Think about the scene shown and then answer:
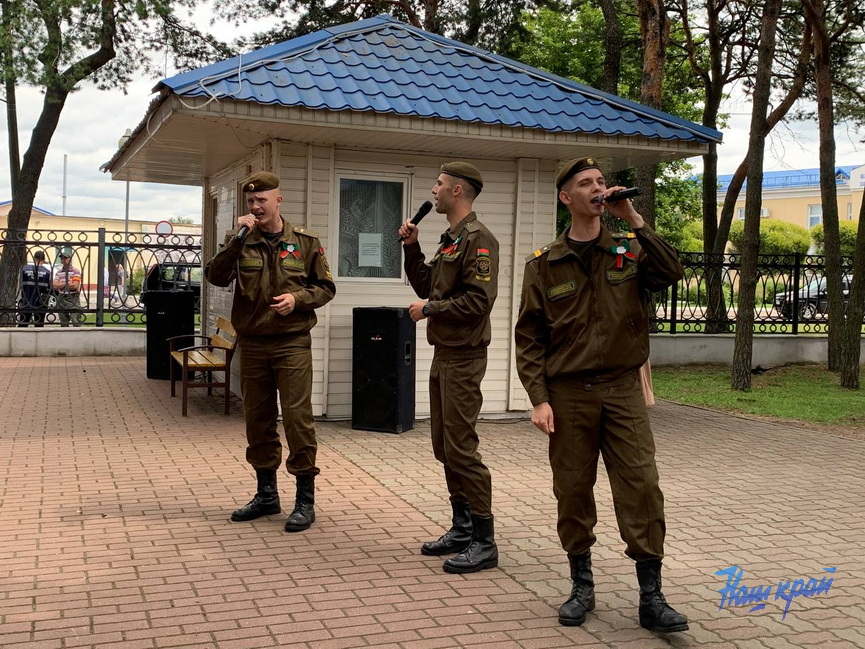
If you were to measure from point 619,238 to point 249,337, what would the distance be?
259 centimetres

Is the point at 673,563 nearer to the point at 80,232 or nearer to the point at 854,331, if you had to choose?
the point at 854,331

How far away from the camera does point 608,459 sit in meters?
4.34

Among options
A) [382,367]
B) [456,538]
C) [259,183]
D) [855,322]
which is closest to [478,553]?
[456,538]

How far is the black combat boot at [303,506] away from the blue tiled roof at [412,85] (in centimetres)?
373

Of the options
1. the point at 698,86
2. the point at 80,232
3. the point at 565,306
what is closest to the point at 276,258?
the point at 565,306

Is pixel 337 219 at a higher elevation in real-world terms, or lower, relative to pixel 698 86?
lower

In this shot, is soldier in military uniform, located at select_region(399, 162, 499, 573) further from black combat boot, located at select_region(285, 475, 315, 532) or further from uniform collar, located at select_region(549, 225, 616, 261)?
black combat boot, located at select_region(285, 475, 315, 532)

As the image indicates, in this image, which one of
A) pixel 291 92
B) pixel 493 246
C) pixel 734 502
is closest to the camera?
pixel 493 246

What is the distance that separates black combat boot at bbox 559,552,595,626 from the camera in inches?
170

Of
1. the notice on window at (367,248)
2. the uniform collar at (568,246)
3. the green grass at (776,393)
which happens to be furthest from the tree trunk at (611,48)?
the uniform collar at (568,246)

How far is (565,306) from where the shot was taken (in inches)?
171

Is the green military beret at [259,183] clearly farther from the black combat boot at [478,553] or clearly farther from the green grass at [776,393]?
the green grass at [776,393]

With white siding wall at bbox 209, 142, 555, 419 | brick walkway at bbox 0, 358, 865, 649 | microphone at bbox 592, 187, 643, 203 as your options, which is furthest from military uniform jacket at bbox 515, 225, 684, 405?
white siding wall at bbox 209, 142, 555, 419

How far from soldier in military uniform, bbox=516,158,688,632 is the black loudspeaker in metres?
4.96
